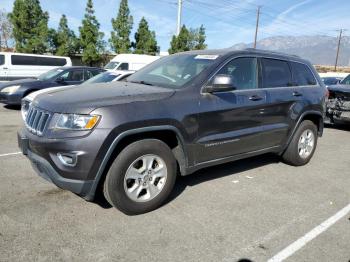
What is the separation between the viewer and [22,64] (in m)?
17.3

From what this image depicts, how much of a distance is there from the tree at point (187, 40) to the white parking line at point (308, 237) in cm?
2871

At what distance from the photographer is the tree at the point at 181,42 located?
31953 mm

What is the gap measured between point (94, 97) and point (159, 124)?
2.32ft

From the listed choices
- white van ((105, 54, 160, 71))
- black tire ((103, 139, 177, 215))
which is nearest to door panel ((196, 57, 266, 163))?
black tire ((103, 139, 177, 215))

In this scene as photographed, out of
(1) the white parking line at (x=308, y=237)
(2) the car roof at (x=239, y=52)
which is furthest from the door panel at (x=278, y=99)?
(1) the white parking line at (x=308, y=237)

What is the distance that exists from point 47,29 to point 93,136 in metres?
31.2

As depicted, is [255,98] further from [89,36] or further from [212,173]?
[89,36]

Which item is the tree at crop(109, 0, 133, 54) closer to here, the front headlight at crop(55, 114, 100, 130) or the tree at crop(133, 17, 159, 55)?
the tree at crop(133, 17, 159, 55)

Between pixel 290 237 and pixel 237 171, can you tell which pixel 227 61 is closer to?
pixel 237 171

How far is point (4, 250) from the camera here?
2.95 metres

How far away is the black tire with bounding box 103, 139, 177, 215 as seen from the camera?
345 cm

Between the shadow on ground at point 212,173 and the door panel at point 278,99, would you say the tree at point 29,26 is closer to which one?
the shadow on ground at point 212,173

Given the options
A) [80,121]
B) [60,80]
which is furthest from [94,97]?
[60,80]

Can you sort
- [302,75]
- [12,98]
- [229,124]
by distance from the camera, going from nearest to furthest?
[229,124] → [302,75] → [12,98]
